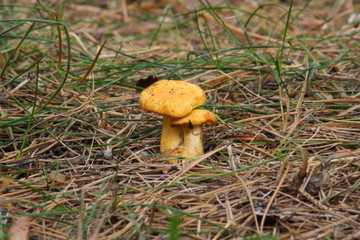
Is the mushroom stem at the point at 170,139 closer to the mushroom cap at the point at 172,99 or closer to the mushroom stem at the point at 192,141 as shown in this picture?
the mushroom stem at the point at 192,141

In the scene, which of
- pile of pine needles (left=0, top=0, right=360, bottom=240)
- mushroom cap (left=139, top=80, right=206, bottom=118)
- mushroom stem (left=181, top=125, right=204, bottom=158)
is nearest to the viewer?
pile of pine needles (left=0, top=0, right=360, bottom=240)

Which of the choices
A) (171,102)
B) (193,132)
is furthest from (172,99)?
(193,132)

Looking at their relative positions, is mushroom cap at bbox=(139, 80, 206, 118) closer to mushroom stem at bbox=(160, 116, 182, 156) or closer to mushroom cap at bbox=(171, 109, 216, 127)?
mushroom cap at bbox=(171, 109, 216, 127)

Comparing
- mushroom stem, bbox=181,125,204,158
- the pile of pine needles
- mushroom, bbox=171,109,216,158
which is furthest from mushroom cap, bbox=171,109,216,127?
the pile of pine needles

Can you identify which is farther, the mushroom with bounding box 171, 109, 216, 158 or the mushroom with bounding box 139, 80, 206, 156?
the mushroom with bounding box 171, 109, 216, 158

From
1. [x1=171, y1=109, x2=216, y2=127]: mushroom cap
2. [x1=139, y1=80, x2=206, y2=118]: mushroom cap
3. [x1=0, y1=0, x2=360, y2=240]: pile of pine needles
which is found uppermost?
[x1=139, y1=80, x2=206, y2=118]: mushroom cap

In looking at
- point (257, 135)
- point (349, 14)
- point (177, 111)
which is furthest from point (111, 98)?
point (349, 14)

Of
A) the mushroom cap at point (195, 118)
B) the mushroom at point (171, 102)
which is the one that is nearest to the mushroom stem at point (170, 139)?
the mushroom at point (171, 102)
